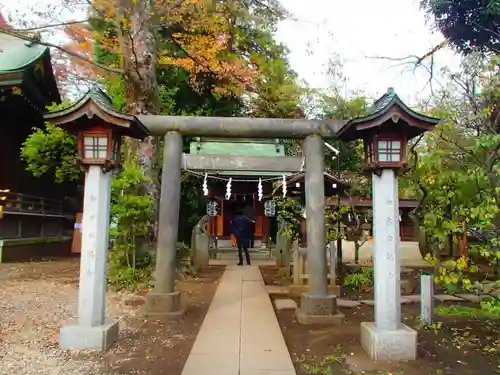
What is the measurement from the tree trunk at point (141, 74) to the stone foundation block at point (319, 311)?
546 cm

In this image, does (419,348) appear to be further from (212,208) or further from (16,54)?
(16,54)

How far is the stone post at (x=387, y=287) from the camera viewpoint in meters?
5.24

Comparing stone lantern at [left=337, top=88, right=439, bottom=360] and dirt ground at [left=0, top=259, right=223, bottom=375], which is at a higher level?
stone lantern at [left=337, top=88, right=439, bottom=360]

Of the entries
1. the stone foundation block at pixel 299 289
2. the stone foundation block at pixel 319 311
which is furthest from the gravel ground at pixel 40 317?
the stone foundation block at pixel 299 289

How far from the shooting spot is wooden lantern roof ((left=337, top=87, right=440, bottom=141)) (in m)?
5.64

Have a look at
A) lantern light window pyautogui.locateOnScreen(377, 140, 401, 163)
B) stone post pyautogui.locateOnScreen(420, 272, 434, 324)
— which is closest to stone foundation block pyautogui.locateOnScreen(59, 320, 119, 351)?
lantern light window pyautogui.locateOnScreen(377, 140, 401, 163)

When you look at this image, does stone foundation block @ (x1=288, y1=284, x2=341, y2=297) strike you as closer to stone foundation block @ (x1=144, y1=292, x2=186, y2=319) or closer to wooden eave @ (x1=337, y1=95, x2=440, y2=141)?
stone foundation block @ (x1=144, y1=292, x2=186, y2=319)

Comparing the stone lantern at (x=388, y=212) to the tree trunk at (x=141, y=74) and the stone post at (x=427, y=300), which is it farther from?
the tree trunk at (x=141, y=74)

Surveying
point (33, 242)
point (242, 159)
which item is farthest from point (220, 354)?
point (33, 242)

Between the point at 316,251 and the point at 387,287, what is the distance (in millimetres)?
1918

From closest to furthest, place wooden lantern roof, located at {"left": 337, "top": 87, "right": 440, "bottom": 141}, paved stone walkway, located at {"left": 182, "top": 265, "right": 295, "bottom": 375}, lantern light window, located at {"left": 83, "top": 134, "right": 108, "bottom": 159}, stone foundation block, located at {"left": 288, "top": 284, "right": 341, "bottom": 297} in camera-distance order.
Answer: paved stone walkway, located at {"left": 182, "top": 265, "right": 295, "bottom": 375}
wooden lantern roof, located at {"left": 337, "top": 87, "right": 440, "bottom": 141}
lantern light window, located at {"left": 83, "top": 134, "right": 108, "bottom": 159}
stone foundation block, located at {"left": 288, "top": 284, "right": 341, "bottom": 297}

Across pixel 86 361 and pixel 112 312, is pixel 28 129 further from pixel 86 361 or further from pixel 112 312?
pixel 86 361

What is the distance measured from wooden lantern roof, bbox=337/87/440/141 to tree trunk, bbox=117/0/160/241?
644cm

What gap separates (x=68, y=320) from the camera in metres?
6.98
